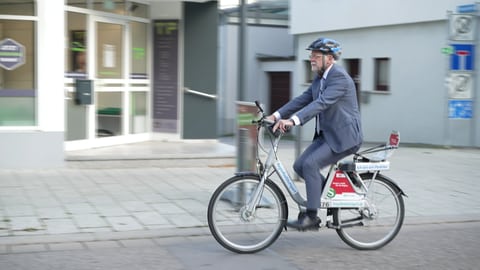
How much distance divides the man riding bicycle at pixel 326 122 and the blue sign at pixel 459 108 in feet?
32.8

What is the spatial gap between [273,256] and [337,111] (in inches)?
55.9

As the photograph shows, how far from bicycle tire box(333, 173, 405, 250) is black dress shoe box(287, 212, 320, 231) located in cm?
27

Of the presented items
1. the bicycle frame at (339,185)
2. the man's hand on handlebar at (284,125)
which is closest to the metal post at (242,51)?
the bicycle frame at (339,185)

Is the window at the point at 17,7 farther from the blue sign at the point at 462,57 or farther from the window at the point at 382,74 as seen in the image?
the window at the point at 382,74

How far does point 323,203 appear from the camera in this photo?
5906mm

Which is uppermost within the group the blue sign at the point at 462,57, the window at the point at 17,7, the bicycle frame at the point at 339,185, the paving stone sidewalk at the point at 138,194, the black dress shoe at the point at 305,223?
the window at the point at 17,7

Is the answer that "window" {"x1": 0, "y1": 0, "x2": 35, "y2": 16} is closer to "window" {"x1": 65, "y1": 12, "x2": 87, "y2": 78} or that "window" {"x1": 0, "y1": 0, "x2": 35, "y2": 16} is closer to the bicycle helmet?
"window" {"x1": 65, "y1": 12, "x2": 87, "y2": 78}

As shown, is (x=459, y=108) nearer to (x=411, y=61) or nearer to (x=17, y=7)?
(x=411, y=61)

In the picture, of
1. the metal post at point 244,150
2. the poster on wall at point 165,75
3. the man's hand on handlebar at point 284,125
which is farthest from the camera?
the poster on wall at point 165,75

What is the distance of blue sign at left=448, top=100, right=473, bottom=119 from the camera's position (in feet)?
49.7

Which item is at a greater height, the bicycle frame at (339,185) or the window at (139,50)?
the window at (139,50)

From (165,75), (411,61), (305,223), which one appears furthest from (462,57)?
(305,223)

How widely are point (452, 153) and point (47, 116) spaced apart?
901cm

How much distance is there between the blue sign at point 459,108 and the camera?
1516cm
